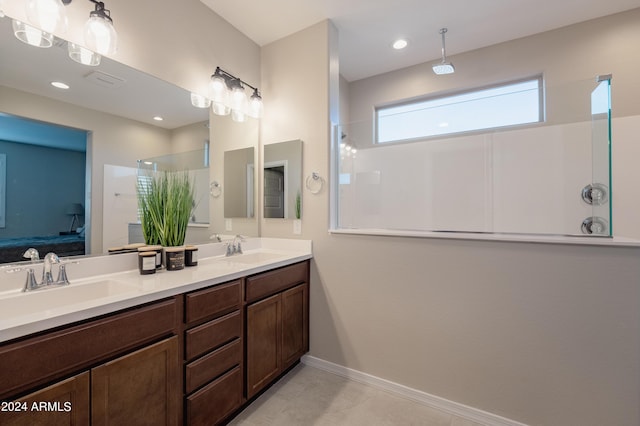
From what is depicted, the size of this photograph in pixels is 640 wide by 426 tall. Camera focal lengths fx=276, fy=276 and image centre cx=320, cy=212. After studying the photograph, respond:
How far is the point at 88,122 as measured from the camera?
1.50m

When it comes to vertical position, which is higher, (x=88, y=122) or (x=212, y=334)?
(x=88, y=122)

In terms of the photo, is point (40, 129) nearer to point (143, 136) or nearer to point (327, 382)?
point (143, 136)

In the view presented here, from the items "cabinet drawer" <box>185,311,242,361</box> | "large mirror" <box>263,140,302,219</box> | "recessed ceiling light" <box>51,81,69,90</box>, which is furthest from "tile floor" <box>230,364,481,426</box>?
"recessed ceiling light" <box>51,81,69,90</box>

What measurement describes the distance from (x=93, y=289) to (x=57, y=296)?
0.43 feet

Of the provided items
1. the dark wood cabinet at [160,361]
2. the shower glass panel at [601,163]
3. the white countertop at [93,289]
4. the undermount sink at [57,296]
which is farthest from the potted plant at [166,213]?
the shower glass panel at [601,163]

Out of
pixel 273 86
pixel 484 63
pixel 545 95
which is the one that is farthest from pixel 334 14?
pixel 545 95

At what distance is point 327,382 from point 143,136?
2086 millimetres

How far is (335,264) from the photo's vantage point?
2.17 m

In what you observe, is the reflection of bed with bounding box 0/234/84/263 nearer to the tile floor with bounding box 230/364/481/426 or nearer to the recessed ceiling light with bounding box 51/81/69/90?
the recessed ceiling light with bounding box 51/81/69/90

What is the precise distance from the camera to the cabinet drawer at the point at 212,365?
1304mm

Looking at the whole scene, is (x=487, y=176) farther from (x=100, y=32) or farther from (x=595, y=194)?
(x=100, y=32)

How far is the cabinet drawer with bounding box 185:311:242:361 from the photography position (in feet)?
4.31

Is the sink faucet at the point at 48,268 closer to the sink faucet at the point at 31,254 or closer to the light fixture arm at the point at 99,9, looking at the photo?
the sink faucet at the point at 31,254

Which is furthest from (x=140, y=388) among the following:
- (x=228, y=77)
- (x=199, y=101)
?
(x=228, y=77)
